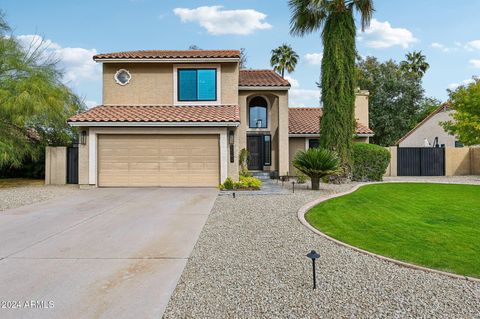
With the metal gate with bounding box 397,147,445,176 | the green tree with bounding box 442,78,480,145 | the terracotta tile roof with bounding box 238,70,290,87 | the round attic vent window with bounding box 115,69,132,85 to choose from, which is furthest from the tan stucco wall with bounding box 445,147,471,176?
the round attic vent window with bounding box 115,69,132,85

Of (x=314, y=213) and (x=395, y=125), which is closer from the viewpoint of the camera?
(x=314, y=213)

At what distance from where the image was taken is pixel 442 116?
3173 centimetres

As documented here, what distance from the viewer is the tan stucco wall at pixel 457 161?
20.9 m

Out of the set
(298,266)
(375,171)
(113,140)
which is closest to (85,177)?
(113,140)

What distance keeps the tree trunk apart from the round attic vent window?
10.1 metres

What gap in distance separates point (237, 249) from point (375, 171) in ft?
42.6

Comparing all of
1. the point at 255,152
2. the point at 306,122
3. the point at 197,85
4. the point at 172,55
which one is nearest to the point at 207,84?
the point at 197,85

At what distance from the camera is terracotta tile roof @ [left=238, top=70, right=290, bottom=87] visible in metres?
17.6

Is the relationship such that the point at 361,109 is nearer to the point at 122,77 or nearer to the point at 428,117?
the point at 428,117

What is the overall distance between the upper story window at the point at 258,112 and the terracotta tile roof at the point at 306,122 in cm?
175

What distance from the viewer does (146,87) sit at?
16797 millimetres

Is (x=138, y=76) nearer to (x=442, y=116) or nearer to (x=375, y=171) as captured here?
(x=375, y=171)

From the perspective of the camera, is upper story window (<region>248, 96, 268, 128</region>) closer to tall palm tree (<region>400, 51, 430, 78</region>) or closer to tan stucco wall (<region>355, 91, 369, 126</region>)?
tan stucco wall (<region>355, 91, 369, 126</region>)

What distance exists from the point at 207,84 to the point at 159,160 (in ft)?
15.9
